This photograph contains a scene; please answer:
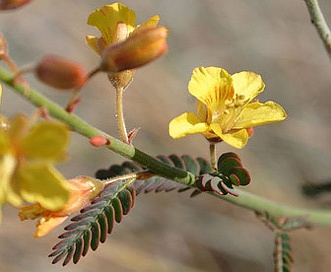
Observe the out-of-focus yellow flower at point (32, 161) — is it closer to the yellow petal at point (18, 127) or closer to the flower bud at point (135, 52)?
the yellow petal at point (18, 127)

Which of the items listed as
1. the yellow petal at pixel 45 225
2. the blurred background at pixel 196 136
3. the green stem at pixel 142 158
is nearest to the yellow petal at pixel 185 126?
the green stem at pixel 142 158

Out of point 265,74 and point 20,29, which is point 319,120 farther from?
point 20,29

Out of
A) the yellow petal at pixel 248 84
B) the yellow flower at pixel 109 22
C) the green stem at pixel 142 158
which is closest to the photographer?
the green stem at pixel 142 158

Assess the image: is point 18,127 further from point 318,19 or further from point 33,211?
point 318,19

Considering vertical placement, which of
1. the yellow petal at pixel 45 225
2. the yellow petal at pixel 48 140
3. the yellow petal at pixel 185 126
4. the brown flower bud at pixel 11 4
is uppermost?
the brown flower bud at pixel 11 4

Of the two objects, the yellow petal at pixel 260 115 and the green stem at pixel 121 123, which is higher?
the green stem at pixel 121 123

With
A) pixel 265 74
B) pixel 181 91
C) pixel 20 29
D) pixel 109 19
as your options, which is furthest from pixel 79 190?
pixel 20 29

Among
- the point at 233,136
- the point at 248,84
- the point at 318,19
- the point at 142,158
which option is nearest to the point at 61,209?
the point at 142,158
